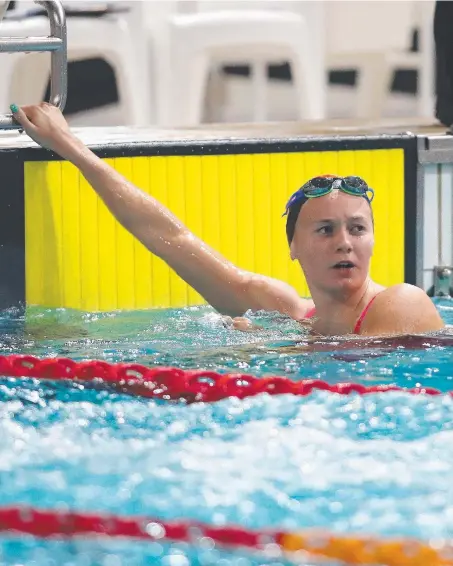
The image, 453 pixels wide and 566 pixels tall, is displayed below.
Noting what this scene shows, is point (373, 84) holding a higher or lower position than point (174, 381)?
higher

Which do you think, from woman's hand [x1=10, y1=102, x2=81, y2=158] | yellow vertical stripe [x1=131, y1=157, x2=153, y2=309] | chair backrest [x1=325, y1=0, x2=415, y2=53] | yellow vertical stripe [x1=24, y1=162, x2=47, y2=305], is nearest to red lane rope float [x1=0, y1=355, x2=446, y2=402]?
woman's hand [x1=10, y1=102, x2=81, y2=158]

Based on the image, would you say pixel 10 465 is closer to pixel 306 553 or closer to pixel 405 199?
pixel 306 553

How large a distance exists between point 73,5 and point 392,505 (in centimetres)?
373

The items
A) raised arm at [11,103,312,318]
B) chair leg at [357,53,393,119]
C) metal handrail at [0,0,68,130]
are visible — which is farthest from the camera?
chair leg at [357,53,393,119]

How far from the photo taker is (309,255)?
347 centimetres

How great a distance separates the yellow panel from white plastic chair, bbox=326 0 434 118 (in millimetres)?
1040

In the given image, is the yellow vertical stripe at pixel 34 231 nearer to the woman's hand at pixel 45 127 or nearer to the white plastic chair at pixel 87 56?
the woman's hand at pixel 45 127

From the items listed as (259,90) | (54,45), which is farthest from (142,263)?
(259,90)

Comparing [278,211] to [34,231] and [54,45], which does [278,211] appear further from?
[54,45]

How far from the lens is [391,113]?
20.5 ft

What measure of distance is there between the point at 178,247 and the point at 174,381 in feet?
3.12

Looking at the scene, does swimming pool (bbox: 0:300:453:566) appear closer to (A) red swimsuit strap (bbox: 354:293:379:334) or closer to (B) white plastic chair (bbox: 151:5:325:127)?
(A) red swimsuit strap (bbox: 354:293:379:334)

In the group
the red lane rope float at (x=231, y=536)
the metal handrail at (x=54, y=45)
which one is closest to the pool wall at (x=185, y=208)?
the metal handrail at (x=54, y=45)

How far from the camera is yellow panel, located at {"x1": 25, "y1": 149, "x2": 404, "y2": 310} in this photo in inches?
177
